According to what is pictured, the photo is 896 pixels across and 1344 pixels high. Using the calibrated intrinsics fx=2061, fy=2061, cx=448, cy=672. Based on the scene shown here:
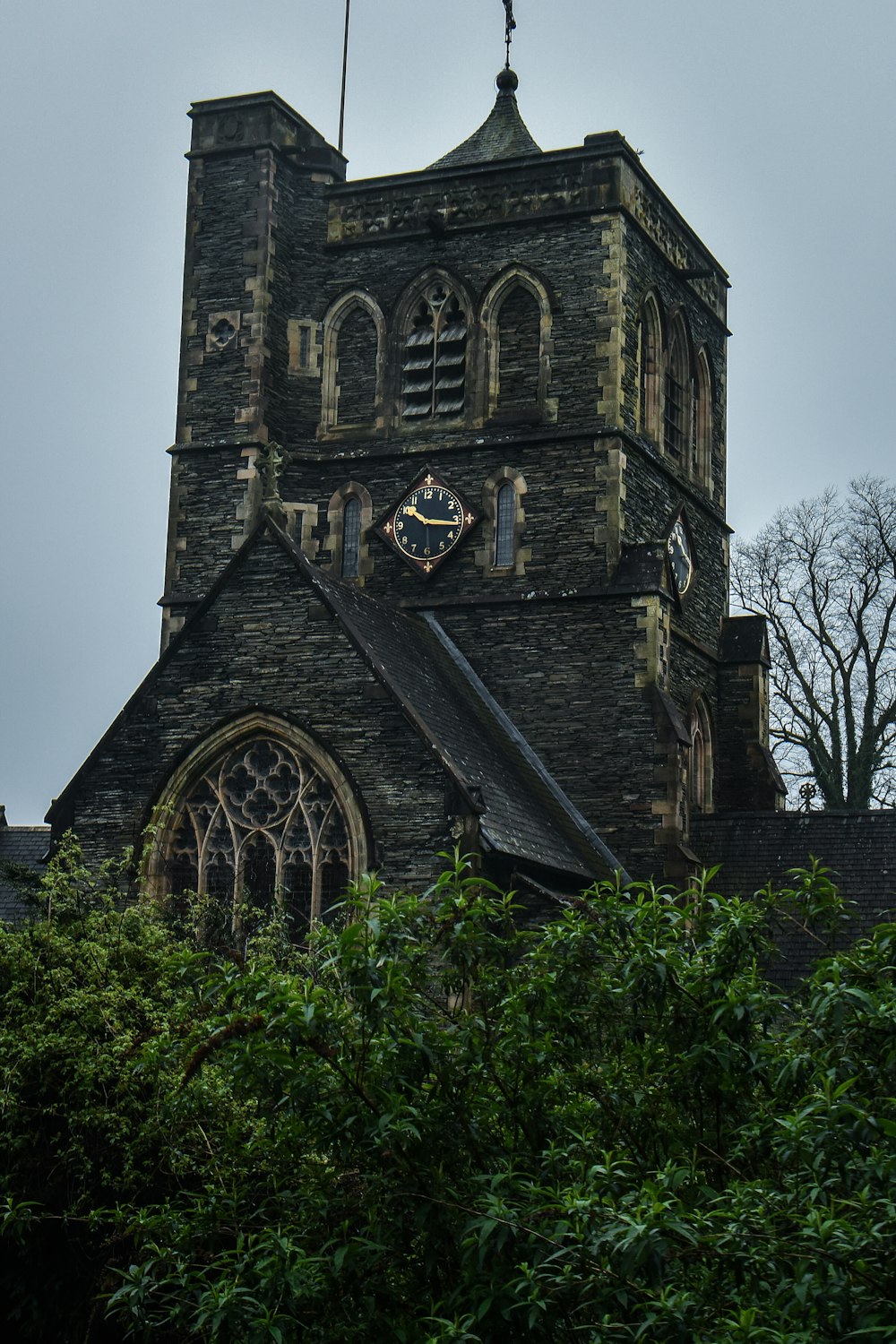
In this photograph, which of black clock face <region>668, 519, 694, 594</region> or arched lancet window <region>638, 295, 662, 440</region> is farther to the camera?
black clock face <region>668, 519, 694, 594</region>

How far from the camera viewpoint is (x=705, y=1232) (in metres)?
8.73

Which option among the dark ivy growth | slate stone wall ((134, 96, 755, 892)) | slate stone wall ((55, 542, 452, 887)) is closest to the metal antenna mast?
slate stone wall ((134, 96, 755, 892))

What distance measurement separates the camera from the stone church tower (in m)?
22.1

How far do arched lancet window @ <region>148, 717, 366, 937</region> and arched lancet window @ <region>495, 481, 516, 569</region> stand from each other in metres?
5.44

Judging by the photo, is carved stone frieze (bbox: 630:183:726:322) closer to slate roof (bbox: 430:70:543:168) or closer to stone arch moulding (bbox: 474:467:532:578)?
slate roof (bbox: 430:70:543:168)

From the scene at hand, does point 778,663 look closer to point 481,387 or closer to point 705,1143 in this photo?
point 481,387

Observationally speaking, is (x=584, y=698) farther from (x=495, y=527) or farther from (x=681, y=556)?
(x=681, y=556)

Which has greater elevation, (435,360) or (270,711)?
(435,360)

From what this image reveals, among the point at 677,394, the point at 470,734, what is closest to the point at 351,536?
the point at 470,734

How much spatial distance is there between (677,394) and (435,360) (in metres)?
4.05

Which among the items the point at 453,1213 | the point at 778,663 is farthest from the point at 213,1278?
the point at 778,663

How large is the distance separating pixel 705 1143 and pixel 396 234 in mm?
19663

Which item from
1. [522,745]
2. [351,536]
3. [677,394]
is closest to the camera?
[522,745]

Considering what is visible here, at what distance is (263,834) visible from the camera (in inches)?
864
